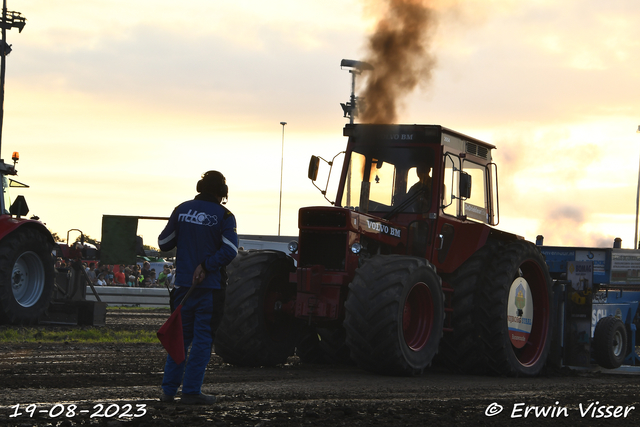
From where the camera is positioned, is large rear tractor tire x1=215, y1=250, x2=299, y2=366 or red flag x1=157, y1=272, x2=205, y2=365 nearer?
red flag x1=157, y1=272, x2=205, y2=365

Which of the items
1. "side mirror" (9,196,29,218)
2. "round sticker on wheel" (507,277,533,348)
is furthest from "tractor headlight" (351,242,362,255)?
"side mirror" (9,196,29,218)

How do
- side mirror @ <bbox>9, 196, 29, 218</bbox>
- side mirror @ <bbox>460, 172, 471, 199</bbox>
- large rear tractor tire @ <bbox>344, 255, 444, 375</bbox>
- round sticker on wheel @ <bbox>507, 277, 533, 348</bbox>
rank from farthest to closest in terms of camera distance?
1. side mirror @ <bbox>9, 196, 29, 218</bbox>
2. round sticker on wheel @ <bbox>507, 277, 533, 348</bbox>
3. side mirror @ <bbox>460, 172, 471, 199</bbox>
4. large rear tractor tire @ <bbox>344, 255, 444, 375</bbox>

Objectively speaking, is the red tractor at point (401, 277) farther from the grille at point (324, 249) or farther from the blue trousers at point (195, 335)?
the blue trousers at point (195, 335)

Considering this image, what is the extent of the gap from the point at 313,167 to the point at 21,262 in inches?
284

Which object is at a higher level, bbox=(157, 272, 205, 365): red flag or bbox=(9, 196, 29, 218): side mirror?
bbox=(9, 196, 29, 218): side mirror

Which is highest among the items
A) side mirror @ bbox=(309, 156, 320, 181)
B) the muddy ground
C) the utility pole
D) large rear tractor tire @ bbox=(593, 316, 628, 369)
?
the utility pole

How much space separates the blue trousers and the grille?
8.86 ft

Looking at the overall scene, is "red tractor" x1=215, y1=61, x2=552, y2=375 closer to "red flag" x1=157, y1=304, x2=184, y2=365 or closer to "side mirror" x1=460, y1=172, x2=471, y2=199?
"side mirror" x1=460, y1=172, x2=471, y2=199

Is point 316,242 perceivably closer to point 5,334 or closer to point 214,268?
point 214,268

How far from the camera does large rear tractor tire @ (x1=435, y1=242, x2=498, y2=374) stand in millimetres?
10359

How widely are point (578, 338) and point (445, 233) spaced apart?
9.09ft

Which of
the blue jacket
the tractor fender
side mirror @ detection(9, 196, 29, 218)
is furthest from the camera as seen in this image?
side mirror @ detection(9, 196, 29, 218)

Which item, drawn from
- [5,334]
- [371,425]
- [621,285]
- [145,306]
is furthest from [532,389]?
[145,306]

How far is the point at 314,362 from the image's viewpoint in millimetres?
11000
